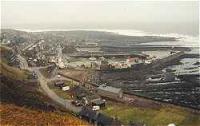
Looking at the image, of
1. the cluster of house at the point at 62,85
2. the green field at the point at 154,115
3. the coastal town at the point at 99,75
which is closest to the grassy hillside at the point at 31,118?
the coastal town at the point at 99,75

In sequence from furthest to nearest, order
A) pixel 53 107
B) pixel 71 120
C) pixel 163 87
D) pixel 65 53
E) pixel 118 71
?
pixel 65 53, pixel 118 71, pixel 163 87, pixel 53 107, pixel 71 120

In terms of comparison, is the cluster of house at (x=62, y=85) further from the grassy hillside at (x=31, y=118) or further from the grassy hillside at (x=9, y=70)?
the grassy hillside at (x=31, y=118)

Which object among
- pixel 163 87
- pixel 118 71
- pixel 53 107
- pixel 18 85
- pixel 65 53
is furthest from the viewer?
pixel 65 53

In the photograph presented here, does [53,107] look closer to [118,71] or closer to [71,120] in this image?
[71,120]

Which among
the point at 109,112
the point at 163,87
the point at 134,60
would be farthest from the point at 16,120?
the point at 134,60

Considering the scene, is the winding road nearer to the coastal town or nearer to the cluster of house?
the coastal town

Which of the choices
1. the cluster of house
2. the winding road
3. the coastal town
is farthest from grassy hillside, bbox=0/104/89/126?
the cluster of house

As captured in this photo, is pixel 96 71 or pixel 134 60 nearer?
pixel 96 71

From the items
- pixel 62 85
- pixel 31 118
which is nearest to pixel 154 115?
pixel 31 118

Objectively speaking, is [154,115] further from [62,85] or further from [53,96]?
[62,85]
